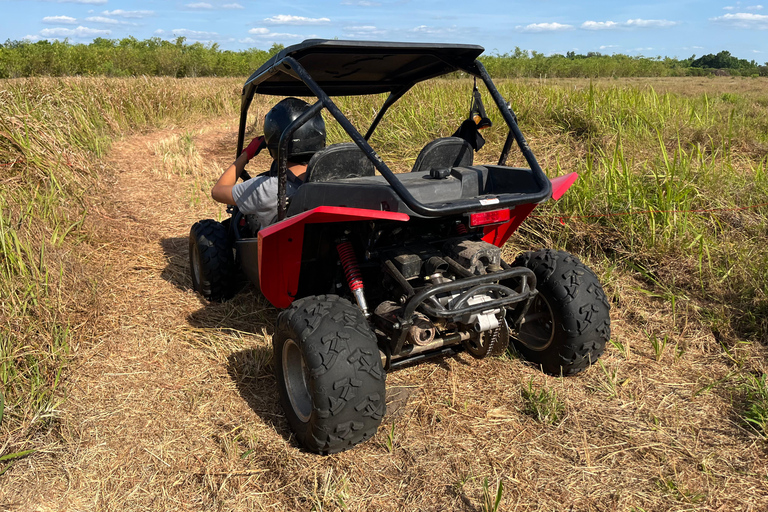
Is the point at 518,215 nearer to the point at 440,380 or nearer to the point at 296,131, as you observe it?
the point at 440,380

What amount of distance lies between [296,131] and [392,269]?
1.19 meters

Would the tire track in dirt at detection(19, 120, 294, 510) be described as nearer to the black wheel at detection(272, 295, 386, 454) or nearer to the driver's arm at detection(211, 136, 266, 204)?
the black wheel at detection(272, 295, 386, 454)

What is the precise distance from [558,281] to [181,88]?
11.4 meters

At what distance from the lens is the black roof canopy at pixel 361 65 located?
8.38 feet

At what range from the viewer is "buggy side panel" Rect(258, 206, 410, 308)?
2135mm

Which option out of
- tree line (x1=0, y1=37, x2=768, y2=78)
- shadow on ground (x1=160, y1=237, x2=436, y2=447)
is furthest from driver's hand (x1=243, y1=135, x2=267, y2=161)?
tree line (x1=0, y1=37, x2=768, y2=78)

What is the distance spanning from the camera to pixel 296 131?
126 inches

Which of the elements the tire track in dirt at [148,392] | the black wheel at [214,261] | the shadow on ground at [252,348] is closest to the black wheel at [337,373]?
the shadow on ground at [252,348]

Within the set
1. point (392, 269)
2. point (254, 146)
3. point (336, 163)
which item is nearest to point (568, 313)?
point (392, 269)

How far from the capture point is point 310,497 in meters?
2.17

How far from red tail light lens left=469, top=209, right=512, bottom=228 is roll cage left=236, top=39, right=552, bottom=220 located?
0.08 m

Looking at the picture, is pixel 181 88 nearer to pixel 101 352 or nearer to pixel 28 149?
pixel 28 149

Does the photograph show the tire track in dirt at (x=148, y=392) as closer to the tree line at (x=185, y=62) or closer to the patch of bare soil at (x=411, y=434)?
the patch of bare soil at (x=411, y=434)

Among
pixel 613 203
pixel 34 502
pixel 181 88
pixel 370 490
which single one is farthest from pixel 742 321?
pixel 181 88
